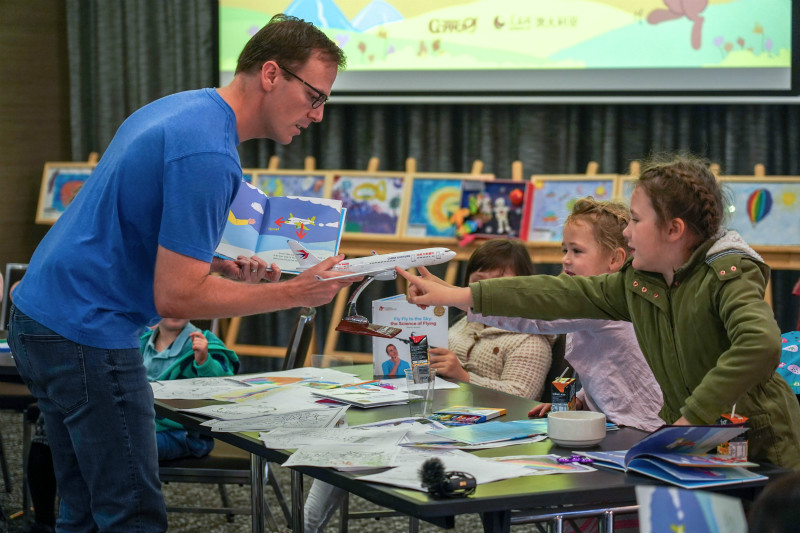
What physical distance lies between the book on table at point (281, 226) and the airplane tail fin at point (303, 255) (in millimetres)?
17

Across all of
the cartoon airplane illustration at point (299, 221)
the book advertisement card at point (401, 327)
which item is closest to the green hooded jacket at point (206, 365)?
the book advertisement card at point (401, 327)

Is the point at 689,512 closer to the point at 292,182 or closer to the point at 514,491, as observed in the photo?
the point at 514,491

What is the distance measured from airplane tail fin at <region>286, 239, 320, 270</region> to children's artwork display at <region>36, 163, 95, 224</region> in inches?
143

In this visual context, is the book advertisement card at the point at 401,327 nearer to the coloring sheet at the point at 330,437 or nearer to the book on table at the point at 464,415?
the book on table at the point at 464,415

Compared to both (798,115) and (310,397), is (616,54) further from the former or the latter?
(310,397)

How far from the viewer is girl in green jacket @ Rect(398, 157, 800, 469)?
5.52ft

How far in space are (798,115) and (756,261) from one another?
3.34 meters

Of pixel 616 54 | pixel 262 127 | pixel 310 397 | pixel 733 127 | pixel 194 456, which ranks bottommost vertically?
pixel 194 456

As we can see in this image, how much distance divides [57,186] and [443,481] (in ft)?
16.0

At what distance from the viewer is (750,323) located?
169 cm

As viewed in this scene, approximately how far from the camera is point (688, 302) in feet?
6.23

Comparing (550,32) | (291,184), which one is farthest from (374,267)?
(291,184)

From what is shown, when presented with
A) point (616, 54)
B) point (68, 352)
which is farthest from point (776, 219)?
point (68, 352)

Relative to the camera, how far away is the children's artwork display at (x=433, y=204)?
16.0 ft
